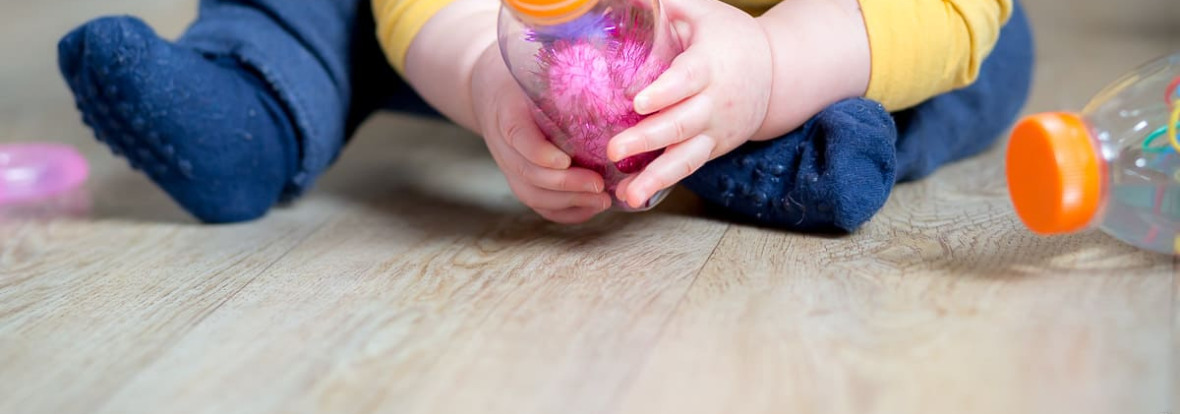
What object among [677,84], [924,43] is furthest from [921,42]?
[677,84]

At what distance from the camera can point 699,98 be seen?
0.64m

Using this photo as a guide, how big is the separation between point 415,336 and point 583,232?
21 cm

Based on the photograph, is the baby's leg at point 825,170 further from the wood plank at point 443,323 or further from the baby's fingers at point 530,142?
the baby's fingers at point 530,142

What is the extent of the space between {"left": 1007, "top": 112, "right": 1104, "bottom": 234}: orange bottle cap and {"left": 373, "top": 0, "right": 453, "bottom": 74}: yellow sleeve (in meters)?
0.44

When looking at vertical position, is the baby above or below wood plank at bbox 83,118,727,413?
above

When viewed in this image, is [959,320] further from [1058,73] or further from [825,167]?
[1058,73]

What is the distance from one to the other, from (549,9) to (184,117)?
391 millimetres

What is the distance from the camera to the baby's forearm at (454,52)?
79 centimetres

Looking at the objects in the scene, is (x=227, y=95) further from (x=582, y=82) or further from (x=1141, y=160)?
(x=1141, y=160)

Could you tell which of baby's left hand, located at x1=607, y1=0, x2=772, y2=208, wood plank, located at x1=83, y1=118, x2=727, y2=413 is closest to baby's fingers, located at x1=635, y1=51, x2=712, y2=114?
baby's left hand, located at x1=607, y1=0, x2=772, y2=208

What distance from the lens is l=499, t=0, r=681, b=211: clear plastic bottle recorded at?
1.95 ft

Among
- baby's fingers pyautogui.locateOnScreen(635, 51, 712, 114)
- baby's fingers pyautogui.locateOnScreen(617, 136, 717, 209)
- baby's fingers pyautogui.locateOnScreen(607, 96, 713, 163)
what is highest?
baby's fingers pyautogui.locateOnScreen(635, 51, 712, 114)

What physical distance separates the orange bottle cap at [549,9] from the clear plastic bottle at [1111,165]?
0.85 ft

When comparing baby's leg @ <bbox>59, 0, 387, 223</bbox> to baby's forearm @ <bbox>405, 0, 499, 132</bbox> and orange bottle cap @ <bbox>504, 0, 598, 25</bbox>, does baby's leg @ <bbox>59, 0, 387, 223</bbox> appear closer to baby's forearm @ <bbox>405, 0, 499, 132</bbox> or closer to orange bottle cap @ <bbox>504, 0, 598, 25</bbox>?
baby's forearm @ <bbox>405, 0, 499, 132</bbox>
